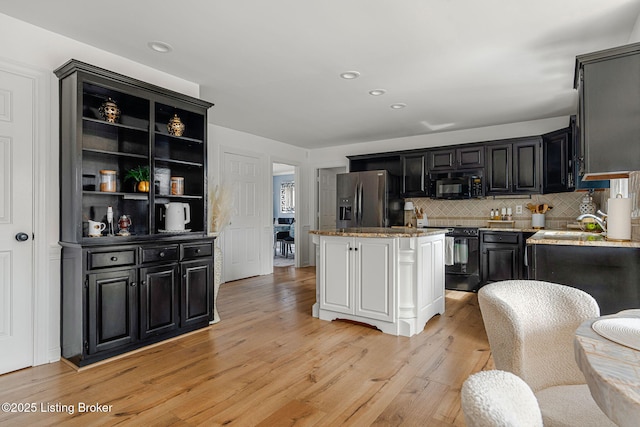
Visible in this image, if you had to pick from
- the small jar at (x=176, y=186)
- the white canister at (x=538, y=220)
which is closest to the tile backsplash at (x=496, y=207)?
the white canister at (x=538, y=220)

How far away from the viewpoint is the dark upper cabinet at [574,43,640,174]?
2.10 metres

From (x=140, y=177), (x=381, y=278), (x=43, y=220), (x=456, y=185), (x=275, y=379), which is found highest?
(x=456, y=185)

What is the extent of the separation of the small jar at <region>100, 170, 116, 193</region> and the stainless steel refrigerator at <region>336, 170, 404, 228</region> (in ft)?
12.8

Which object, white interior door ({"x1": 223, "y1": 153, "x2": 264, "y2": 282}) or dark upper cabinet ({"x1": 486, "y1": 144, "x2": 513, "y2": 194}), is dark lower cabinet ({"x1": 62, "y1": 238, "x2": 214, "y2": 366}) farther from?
dark upper cabinet ({"x1": 486, "y1": 144, "x2": 513, "y2": 194})

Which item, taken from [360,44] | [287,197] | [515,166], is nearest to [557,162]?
[515,166]

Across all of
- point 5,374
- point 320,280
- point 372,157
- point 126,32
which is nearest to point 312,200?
point 372,157

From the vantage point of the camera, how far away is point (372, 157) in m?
6.40

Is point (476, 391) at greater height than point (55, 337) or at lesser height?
greater

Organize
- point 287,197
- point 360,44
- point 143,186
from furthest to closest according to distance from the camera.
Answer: point 287,197 < point 143,186 < point 360,44

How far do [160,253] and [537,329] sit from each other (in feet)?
9.00

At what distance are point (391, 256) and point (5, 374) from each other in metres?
3.05

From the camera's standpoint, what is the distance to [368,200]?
19.6 ft

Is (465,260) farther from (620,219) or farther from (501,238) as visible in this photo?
(620,219)

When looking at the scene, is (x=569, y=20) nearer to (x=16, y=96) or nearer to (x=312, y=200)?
(x=16, y=96)
